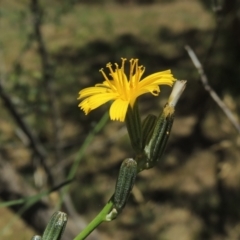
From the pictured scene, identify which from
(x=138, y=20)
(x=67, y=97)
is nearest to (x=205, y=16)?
(x=138, y=20)

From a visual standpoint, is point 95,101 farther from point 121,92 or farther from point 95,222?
point 95,222

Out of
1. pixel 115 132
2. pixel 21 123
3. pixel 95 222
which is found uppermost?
pixel 95 222

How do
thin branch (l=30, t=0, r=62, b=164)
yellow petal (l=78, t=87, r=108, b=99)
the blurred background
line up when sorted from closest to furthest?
yellow petal (l=78, t=87, r=108, b=99) < thin branch (l=30, t=0, r=62, b=164) < the blurred background

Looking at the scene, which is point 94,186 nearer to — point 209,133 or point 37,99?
point 209,133

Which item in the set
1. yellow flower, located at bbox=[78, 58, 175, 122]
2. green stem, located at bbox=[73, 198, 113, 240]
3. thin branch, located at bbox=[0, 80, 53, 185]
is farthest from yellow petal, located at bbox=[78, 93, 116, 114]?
thin branch, located at bbox=[0, 80, 53, 185]

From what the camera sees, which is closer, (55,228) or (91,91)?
(55,228)

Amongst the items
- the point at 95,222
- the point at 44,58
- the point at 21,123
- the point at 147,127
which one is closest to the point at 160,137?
the point at 147,127

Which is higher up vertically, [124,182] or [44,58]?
[124,182]

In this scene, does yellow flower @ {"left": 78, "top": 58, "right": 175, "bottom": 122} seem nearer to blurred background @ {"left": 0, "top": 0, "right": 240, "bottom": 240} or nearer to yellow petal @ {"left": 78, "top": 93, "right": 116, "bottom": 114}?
yellow petal @ {"left": 78, "top": 93, "right": 116, "bottom": 114}
